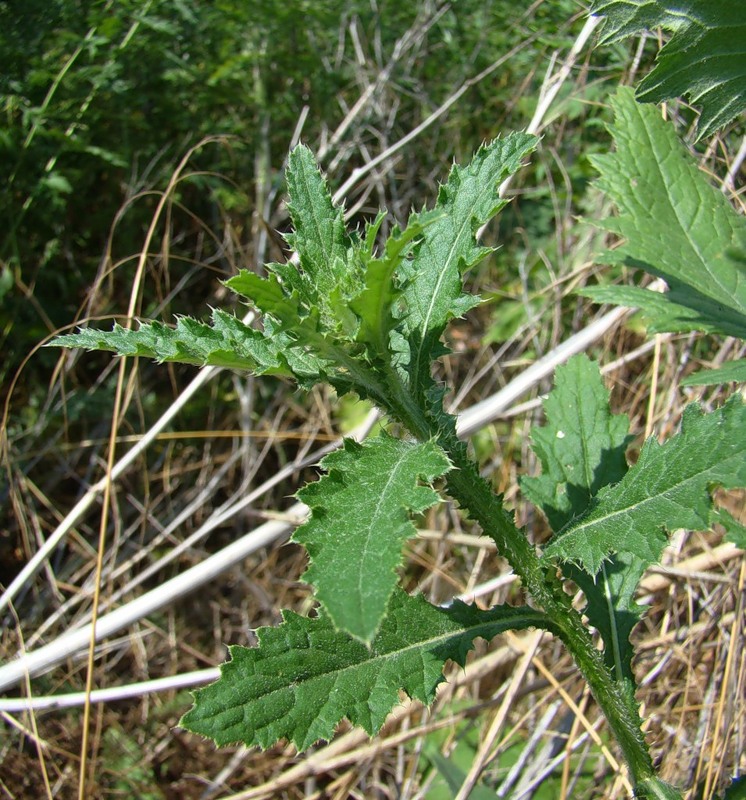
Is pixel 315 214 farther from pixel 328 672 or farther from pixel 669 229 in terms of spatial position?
pixel 669 229

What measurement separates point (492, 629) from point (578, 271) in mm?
1955

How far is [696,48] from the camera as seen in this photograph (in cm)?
170

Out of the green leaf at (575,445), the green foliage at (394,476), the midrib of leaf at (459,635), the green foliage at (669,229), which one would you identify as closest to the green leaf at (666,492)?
the green foliage at (394,476)

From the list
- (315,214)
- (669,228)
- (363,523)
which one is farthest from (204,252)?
(363,523)

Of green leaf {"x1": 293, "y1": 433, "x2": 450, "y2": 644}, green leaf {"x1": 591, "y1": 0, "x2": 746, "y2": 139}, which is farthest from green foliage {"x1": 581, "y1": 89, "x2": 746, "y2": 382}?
green leaf {"x1": 293, "y1": 433, "x2": 450, "y2": 644}

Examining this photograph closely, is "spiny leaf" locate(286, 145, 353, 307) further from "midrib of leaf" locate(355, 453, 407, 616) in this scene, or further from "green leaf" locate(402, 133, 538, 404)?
"midrib of leaf" locate(355, 453, 407, 616)

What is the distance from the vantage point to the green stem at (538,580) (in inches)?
56.7

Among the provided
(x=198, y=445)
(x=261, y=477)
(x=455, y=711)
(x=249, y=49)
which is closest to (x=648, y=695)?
(x=455, y=711)

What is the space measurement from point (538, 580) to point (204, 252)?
3.03m

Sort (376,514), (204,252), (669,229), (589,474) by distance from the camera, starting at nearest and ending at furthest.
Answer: (376,514), (589,474), (669,229), (204,252)

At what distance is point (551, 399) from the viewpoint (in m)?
1.95

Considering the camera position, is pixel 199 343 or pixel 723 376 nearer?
pixel 199 343

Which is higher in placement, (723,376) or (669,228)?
(669,228)

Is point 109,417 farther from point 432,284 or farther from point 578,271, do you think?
point 432,284
